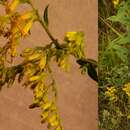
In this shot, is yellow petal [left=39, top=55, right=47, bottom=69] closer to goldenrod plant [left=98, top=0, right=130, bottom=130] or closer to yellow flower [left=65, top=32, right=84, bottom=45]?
yellow flower [left=65, top=32, right=84, bottom=45]

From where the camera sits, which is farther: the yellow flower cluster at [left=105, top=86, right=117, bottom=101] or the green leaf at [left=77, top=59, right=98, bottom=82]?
the yellow flower cluster at [left=105, top=86, right=117, bottom=101]

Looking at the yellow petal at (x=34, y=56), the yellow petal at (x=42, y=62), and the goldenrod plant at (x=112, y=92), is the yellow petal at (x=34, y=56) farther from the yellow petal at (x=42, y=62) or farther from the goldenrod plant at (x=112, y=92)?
the goldenrod plant at (x=112, y=92)

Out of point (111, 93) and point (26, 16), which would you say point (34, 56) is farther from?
point (111, 93)

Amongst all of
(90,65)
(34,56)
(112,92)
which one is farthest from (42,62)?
(112,92)

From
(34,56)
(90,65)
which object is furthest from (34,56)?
(90,65)

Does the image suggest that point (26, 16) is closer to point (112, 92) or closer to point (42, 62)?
point (42, 62)

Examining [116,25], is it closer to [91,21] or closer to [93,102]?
[91,21]

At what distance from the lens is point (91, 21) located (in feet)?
8.71

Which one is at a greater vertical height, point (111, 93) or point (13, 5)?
point (13, 5)

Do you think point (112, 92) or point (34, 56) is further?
point (112, 92)

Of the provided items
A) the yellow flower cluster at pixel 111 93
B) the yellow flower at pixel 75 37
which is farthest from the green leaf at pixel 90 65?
the yellow flower cluster at pixel 111 93

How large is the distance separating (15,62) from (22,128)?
25 centimetres

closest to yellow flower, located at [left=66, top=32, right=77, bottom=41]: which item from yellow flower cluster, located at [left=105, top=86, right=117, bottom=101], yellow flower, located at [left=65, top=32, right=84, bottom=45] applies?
yellow flower, located at [left=65, top=32, right=84, bottom=45]

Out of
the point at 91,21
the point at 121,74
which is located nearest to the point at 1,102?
the point at 91,21
